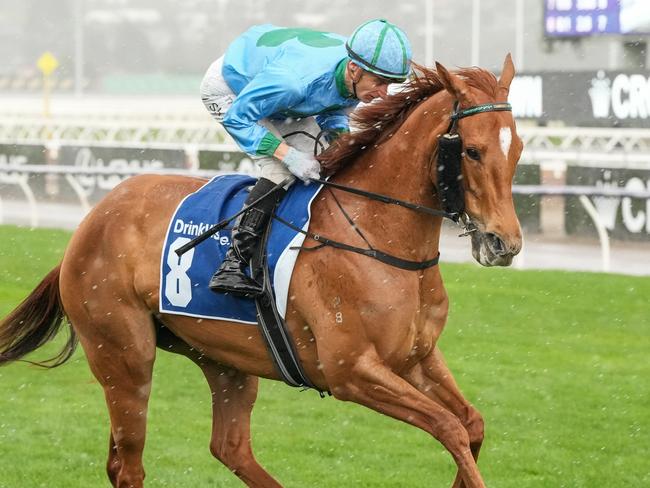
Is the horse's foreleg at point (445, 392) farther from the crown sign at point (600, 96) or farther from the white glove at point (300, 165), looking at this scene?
the crown sign at point (600, 96)

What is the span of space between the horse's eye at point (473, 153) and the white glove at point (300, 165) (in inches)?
25.6

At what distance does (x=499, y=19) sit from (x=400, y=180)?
47967 mm

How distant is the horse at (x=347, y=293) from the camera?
378 cm

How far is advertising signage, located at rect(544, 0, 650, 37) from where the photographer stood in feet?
57.6

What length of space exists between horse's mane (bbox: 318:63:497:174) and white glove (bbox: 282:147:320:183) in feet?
0.17

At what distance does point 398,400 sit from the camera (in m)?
3.85

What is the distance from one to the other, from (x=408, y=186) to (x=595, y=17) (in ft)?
47.4

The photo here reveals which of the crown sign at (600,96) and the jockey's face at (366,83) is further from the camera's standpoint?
the crown sign at (600,96)

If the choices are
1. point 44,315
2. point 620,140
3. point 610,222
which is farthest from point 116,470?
point 620,140

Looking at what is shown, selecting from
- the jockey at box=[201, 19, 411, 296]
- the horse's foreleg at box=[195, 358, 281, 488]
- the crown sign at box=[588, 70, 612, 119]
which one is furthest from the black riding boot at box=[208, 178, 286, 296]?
the crown sign at box=[588, 70, 612, 119]

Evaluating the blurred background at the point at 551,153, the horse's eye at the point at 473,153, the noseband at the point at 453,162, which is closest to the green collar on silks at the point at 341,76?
the noseband at the point at 453,162

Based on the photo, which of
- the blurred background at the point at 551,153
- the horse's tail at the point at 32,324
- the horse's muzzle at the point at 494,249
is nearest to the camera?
the horse's muzzle at the point at 494,249

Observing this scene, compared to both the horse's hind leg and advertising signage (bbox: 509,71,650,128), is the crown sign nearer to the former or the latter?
advertising signage (bbox: 509,71,650,128)

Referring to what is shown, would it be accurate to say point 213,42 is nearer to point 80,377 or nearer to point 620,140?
point 620,140
